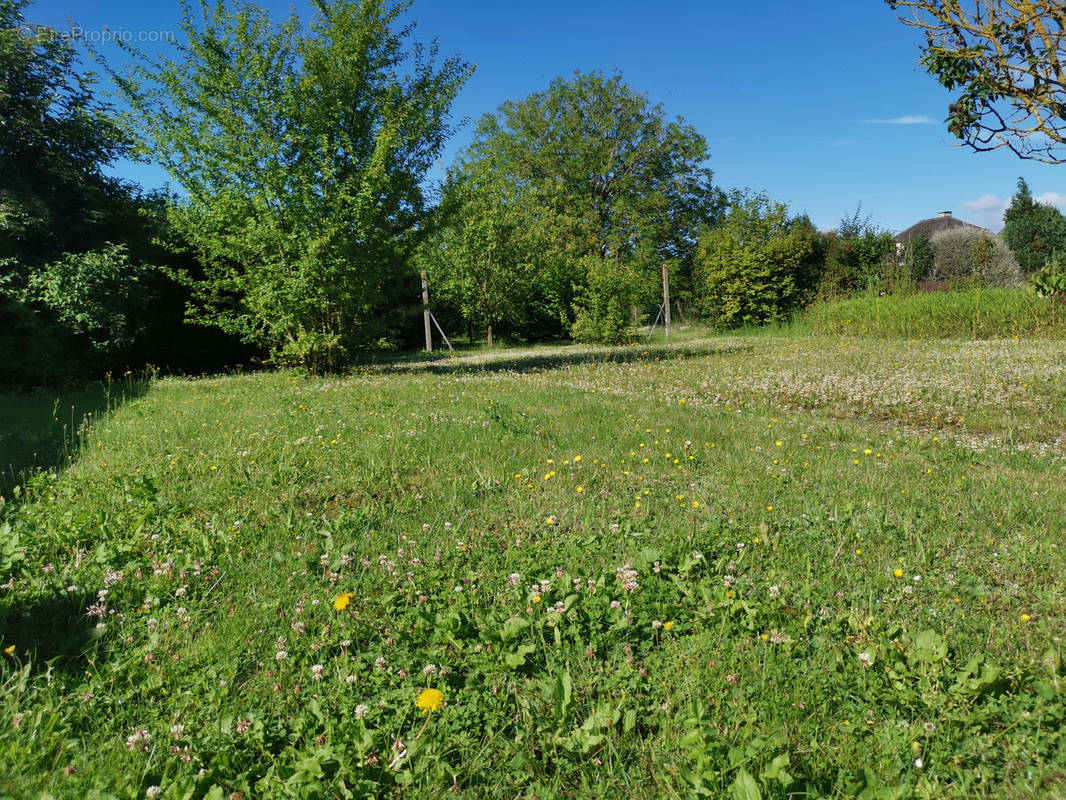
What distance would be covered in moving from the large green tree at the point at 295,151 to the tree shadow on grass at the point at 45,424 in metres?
2.95

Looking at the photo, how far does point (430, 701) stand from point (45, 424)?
743cm

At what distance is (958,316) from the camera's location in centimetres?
1628

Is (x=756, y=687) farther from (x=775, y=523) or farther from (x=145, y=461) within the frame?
(x=145, y=461)

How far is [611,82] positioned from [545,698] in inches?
1501

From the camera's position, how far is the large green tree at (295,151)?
10.7 meters

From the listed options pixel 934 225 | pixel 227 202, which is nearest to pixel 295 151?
pixel 227 202

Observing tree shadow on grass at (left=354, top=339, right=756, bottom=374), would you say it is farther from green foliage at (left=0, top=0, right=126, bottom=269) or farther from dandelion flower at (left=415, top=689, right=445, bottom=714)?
dandelion flower at (left=415, top=689, right=445, bottom=714)

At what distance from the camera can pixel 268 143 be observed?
10477 millimetres

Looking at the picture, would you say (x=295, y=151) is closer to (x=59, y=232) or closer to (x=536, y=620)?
(x=59, y=232)

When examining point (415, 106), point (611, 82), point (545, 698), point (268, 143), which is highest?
point (611, 82)

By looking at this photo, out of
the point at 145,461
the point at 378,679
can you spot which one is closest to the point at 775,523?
the point at 378,679

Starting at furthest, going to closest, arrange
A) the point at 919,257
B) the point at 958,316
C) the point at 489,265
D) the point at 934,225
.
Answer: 1. the point at 934,225
2. the point at 919,257
3. the point at 489,265
4. the point at 958,316

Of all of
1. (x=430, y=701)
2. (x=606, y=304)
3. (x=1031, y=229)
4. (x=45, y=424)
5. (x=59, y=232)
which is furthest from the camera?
(x=1031, y=229)

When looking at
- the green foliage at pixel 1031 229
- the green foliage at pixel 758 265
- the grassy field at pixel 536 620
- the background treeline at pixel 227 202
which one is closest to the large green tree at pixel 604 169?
the green foliage at pixel 758 265
